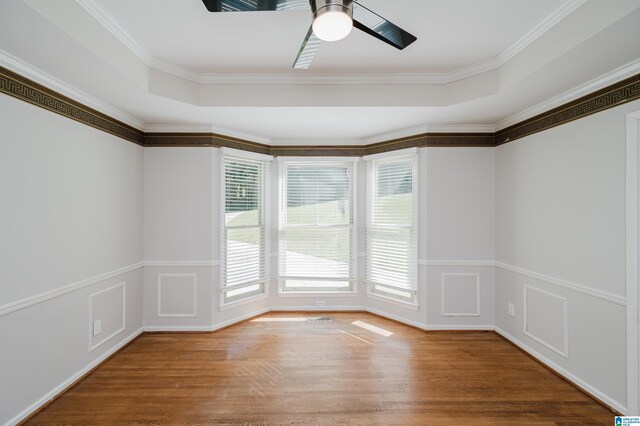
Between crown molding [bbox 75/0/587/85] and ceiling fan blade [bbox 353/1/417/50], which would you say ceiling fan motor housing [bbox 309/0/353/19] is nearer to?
ceiling fan blade [bbox 353/1/417/50]

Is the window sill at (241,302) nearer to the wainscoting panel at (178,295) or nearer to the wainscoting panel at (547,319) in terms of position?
the wainscoting panel at (178,295)

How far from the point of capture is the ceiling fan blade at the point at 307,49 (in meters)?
1.69

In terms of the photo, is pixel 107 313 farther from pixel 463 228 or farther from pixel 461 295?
pixel 463 228

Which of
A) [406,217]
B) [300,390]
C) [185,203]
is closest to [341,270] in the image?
[406,217]

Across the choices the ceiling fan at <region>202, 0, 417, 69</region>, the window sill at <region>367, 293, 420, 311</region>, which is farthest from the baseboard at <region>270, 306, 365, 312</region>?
the ceiling fan at <region>202, 0, 417, 69</region>

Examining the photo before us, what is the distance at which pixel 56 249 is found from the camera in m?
2.41

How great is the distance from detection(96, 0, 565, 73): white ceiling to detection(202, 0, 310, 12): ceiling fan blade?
0.61m

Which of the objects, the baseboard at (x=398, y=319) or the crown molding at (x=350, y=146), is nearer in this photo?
the crown molding at (x=350, y=146)

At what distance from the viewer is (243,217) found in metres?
4.04

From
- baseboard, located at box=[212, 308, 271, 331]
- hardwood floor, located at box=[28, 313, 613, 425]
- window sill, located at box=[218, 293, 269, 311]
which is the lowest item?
hardwood floor, located at box=[28, 313, 613, 425]

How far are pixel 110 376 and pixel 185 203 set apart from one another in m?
1.88

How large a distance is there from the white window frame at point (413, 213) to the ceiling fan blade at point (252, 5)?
2.65 metres

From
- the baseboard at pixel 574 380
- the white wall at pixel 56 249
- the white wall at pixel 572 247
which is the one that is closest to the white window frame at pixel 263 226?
the white wall at pixel 56 249

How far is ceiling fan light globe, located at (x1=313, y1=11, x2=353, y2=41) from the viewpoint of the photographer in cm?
140
